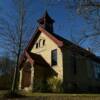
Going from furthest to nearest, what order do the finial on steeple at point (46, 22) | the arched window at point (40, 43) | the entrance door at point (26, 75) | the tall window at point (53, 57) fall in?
the finial on steeple at point (46, 22), the arched window at point (40, 43), the entrance door at point (26, 75), the tall window at point (53, 57)

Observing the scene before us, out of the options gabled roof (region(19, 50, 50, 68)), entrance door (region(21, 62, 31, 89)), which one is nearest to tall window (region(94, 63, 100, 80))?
gabled roof (region(19, 50, 50, 68))

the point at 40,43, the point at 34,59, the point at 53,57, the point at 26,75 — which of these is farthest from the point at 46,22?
the point at 26,75

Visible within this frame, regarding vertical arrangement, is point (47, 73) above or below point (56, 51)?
below

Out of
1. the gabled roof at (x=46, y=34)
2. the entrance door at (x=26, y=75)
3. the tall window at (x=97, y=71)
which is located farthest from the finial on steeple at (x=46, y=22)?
the tall window at (x=97, y=71)

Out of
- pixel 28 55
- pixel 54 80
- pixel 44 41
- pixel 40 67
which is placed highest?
pixel 44 41

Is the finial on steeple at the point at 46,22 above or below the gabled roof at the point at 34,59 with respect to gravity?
above

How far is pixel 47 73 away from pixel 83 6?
17000mm

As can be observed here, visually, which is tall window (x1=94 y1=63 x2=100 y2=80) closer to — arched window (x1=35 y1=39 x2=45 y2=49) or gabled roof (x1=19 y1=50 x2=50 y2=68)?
gabled roof (x1=19 y1=50 x2=50 y2=68)

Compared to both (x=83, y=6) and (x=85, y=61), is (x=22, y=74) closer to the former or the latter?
(x=85, y=61)

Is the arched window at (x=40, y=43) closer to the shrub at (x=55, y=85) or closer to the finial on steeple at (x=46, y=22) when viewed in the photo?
the finial on steeple at (x=46, y=22)

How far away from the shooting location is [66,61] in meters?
24.6

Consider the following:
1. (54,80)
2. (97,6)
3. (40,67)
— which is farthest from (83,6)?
(40,67)

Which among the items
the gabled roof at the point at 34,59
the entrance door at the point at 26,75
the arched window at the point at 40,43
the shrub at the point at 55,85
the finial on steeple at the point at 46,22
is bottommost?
the shrub at the point at 55,85

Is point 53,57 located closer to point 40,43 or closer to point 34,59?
point 34,59
